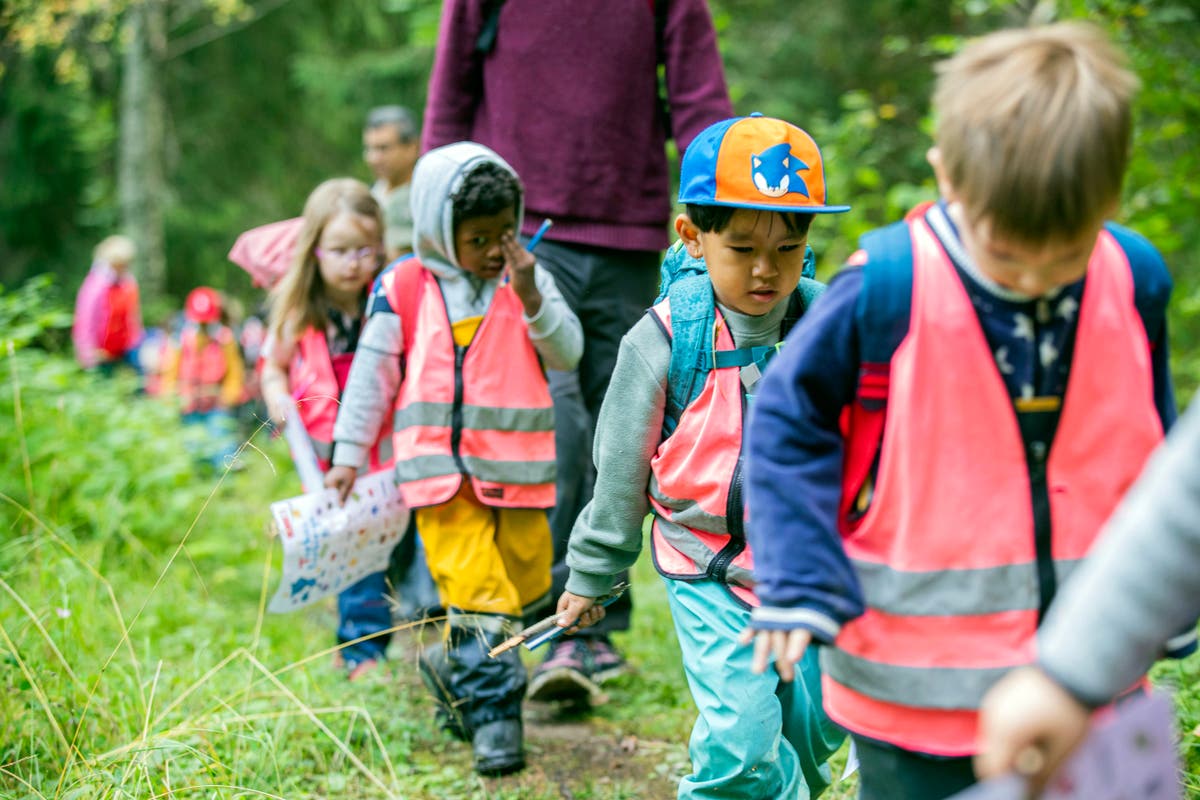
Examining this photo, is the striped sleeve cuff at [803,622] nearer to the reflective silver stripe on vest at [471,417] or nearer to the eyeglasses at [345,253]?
the reflective silver stripe on vest at [471,417]

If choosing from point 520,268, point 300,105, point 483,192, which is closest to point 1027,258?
point 520,268

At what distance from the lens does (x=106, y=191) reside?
18047 mm

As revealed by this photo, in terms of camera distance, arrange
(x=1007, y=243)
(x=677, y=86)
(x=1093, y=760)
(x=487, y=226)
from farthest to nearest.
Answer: (x=677, y=86), (x=487, y=226), (x=1007, y=243), (x=1093, y=760)

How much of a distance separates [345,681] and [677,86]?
2562 millimetres

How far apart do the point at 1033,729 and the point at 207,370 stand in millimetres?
12262

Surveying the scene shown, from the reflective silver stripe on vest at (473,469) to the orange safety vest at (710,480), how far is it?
114cm

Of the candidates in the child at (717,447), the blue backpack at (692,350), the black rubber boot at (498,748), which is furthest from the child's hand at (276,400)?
the blue backpack at (692,350)

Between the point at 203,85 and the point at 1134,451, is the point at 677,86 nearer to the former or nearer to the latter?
the point at 1134,451

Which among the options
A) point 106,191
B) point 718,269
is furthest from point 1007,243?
point 106,191

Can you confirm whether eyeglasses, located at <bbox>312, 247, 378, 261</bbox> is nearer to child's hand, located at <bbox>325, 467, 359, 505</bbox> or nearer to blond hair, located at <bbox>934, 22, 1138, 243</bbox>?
child's hand, located at <bbox>325, 467, 359, 505</bbox>

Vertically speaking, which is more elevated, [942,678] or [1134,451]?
[1134,451]

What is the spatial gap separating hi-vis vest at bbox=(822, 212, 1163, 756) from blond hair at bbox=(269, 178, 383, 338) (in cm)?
335

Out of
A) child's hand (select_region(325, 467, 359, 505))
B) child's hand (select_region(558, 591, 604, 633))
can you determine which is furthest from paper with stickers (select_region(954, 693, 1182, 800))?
→ child's hand (select_region(325, 467, 359, 505))

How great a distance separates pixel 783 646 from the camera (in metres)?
1.80
